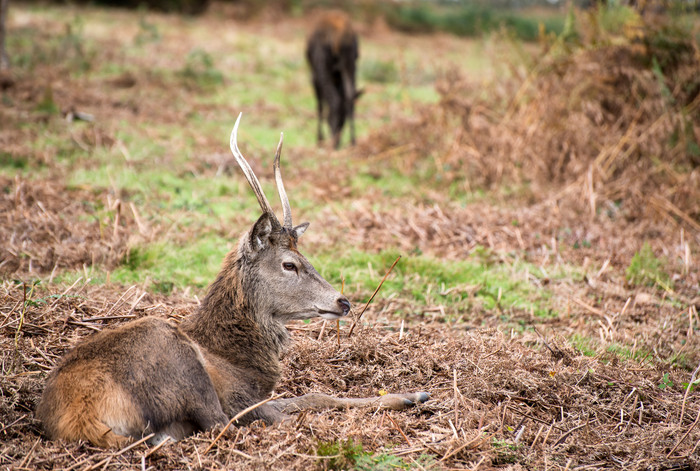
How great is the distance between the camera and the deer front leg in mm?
4195

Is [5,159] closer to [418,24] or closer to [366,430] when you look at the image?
[366,430]

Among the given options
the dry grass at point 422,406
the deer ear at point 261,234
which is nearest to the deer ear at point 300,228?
the deer ear at point 261,234

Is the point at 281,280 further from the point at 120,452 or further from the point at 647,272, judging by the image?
the point at 647,272

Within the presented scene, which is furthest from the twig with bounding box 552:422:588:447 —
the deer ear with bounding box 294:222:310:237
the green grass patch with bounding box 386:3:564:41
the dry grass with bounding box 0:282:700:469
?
the green grass patch with bounding box 386:3:564:41

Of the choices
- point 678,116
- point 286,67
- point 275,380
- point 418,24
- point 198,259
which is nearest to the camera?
point 275,380

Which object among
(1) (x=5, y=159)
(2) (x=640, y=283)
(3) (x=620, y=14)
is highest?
(3) (x=620, y=14)

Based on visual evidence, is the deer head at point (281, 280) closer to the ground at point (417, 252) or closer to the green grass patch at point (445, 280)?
the ground at point (417, 252)

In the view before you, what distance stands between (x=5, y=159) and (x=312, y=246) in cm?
503

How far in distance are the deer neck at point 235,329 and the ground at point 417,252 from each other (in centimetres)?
48

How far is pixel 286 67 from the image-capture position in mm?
19219

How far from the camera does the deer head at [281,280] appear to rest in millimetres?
4363

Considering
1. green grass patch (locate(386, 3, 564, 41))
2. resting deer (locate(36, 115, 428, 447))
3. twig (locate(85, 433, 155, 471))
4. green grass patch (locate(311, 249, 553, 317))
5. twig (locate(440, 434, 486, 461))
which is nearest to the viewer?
twig (locate(85, 433, 155, 471))

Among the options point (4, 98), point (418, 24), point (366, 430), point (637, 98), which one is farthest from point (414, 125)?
point (418, 24)

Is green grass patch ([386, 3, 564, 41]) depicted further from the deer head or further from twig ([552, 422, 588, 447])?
twig ([552, 422, 588, 447])
